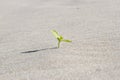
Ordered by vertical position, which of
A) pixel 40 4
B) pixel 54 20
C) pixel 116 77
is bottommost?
pixel 116 77

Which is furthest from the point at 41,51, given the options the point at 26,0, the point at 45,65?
the point at 26,0

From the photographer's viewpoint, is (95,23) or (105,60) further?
(95,23)

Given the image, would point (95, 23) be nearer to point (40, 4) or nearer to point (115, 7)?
point (115, 7)

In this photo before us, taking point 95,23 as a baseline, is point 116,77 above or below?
below

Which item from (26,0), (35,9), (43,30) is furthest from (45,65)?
(26,0)

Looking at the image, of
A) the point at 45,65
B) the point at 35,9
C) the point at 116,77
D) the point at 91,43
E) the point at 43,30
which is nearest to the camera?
the point at 116,77

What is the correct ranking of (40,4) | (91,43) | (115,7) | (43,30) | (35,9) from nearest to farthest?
(91,43) → (43,30) → (115,7) → (35,9) → (40,4)
